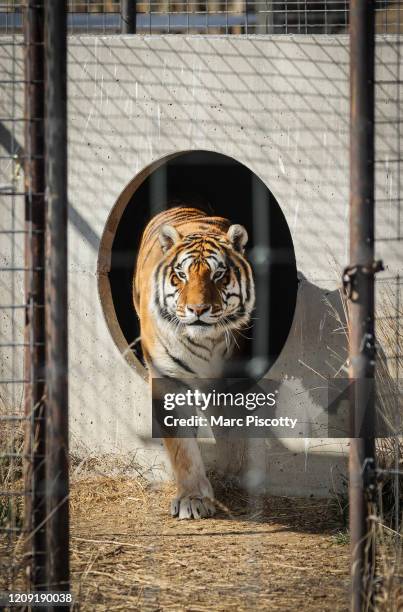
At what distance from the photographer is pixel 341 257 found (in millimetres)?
4566

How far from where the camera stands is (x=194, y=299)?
15.5 feet

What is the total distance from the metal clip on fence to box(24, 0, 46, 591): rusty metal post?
2.66 ft

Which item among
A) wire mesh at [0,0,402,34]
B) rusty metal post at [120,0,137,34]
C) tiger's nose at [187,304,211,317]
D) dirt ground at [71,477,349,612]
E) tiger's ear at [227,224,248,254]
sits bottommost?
dirt ground at [71,477,349,612]

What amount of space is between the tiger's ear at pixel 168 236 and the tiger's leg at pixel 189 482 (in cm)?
105

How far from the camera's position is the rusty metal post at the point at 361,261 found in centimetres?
245

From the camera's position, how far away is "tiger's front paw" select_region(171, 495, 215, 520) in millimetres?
4355

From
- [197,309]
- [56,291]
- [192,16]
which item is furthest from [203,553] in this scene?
[192,16]

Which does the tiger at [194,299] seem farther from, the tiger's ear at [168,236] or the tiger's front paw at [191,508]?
the tiger's front paw at [191,508]

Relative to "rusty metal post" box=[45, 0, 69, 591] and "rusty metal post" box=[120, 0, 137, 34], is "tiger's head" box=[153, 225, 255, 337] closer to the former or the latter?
"rusty metal post" box=[120, 0, 137, 34]

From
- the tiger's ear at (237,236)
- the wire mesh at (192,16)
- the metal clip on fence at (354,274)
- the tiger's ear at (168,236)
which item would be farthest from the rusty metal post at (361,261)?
the wire mesh at (192,16)

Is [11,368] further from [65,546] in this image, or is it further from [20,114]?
[65,546]


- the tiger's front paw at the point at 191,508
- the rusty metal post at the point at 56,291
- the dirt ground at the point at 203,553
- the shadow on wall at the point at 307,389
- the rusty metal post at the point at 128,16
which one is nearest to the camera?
the rusty metal post at the point at 56,291

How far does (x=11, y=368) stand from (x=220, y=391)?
1.11 meters

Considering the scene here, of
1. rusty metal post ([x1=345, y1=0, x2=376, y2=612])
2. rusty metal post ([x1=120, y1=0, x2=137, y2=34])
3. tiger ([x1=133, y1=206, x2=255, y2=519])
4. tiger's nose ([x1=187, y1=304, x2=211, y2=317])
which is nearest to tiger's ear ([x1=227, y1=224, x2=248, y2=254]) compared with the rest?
tiger ([x1=133, y1=206, x2=255, y2=519])
